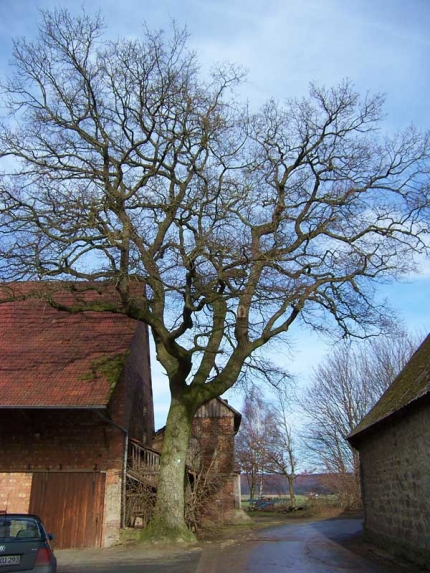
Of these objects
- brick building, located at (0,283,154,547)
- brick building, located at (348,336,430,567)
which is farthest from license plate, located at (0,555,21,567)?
brick building, located at (348,336,430,567)

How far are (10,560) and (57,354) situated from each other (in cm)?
967

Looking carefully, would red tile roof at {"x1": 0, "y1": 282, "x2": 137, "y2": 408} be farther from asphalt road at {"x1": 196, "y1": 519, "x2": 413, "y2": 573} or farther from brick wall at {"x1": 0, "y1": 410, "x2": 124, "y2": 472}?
asphalt road at {"x1": 196, "y1": 519, "x2": 413, "y2": 573}

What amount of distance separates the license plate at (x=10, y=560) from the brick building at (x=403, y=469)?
741 centimetres

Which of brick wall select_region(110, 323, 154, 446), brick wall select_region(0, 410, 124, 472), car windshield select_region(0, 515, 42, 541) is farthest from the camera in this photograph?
brick wall select_region(110, 323, 154, 446)

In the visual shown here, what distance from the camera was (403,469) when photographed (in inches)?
474

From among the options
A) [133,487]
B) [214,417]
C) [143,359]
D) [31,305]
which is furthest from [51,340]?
[214,417]

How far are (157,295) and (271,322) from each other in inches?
148

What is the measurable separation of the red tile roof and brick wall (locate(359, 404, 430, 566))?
7693 mm

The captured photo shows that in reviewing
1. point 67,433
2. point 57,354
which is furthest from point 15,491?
point 57,354

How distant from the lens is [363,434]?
51.4ft

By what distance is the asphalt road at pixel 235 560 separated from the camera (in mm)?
10969

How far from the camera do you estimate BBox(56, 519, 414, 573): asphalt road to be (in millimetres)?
Answer: 10969

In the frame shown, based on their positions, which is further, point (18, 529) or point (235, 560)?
point (235, 560)

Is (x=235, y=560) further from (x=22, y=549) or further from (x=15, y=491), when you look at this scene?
(x=15, y=491)
